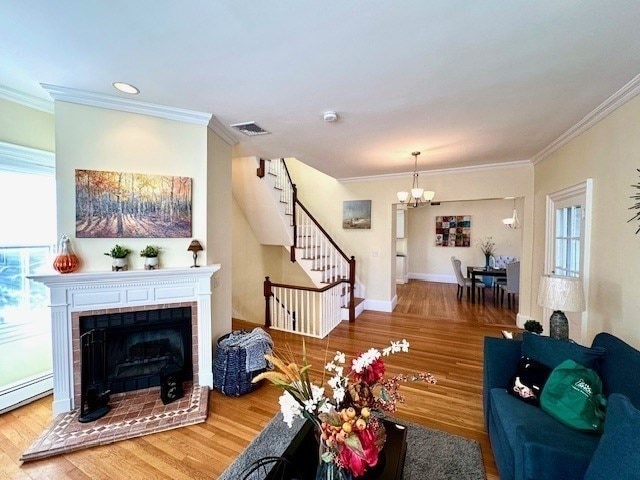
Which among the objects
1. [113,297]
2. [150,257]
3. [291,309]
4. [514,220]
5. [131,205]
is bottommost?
[291,309]

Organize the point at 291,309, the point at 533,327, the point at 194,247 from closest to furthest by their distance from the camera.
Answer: the point at 533,327 < the point at 194,247 < the point at 291,309

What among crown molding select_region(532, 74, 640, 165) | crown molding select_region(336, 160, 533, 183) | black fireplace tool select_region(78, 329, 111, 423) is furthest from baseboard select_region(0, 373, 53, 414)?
crown molding select_region(532, 74, 640, 165)

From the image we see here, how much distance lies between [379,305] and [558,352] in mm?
3703

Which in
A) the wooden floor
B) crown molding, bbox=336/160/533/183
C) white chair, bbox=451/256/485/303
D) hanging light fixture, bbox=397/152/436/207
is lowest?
the wooden floor

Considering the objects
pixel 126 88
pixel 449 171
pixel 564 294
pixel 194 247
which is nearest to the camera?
pixel 564 294

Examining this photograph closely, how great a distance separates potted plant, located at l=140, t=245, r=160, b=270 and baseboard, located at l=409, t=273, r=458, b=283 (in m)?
8.02

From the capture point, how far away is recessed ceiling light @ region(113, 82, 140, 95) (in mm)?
2131

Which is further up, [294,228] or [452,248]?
[294,228]

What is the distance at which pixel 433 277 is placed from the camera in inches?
339

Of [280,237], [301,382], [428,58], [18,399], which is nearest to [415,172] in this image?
[280,237]

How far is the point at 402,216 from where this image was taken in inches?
322

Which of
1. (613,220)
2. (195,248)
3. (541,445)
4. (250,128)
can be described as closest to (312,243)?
(250,128)

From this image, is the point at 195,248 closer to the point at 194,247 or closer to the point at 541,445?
the point at 194,247

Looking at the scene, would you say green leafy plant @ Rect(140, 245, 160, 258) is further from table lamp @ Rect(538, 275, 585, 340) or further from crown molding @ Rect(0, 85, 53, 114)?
table lamp @ Rect(538, 275, 585, 340)
